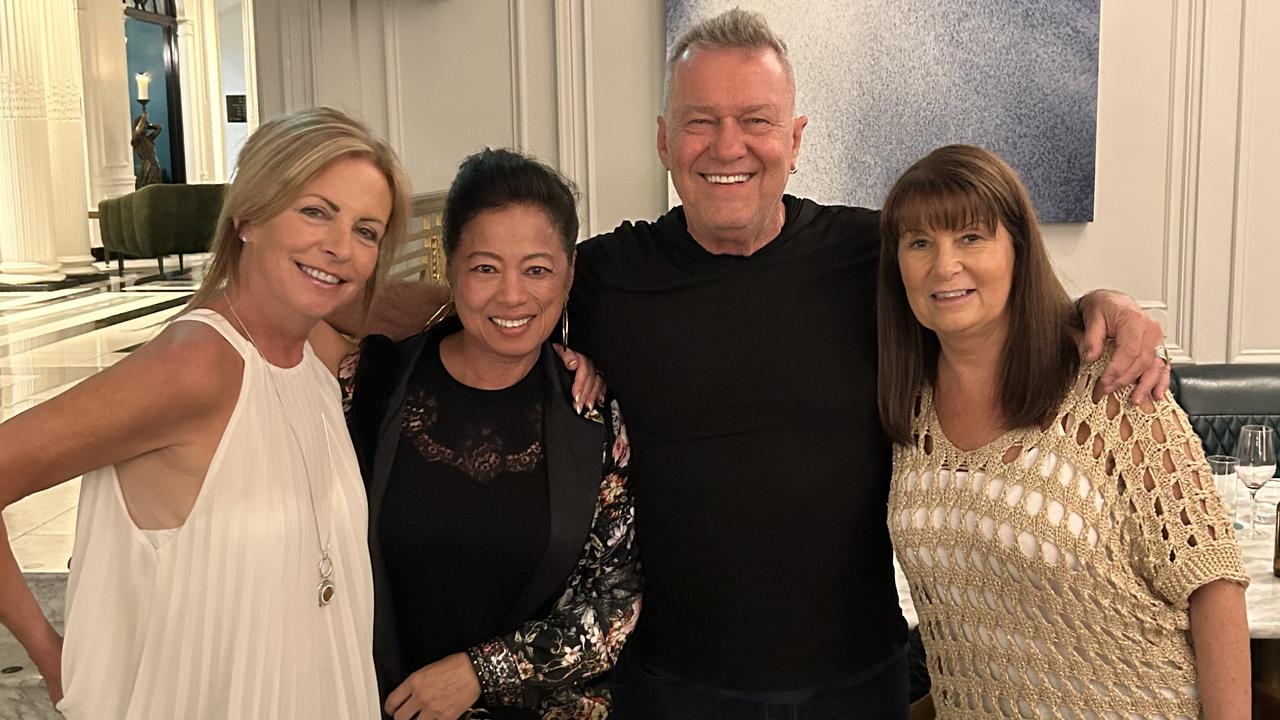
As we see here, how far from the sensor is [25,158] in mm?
13055

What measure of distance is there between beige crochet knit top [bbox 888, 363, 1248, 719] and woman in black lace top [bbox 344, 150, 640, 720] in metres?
0.54

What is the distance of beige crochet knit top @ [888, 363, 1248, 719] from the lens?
167 cm

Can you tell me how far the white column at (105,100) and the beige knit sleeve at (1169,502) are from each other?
55.1 ft

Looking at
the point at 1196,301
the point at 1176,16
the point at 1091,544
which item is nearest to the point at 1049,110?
the point at 1176,16

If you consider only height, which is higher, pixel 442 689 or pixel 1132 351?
pixel 1132 351

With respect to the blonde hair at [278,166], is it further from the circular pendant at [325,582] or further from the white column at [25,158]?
the white column at [25,158]

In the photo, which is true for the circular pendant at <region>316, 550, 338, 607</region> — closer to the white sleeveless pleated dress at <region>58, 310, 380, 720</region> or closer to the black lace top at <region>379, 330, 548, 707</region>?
the white sleeveless pleated dress at <region>58, 310, 380, 720</region>

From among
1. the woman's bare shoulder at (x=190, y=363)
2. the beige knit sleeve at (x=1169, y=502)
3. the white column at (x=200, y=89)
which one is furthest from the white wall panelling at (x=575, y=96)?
the white column at (x=200, y=89)

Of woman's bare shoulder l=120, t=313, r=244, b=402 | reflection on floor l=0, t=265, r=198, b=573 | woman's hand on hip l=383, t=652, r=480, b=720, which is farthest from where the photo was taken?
reflection on floor l=0, t=265, r=198, b=573

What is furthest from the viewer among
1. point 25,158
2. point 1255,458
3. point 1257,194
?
point 25,158

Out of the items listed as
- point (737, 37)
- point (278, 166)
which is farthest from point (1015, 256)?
point (278, 166)

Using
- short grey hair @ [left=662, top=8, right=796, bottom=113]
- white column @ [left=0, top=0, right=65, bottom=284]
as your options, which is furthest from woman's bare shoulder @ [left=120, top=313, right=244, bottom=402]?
white column @ [left=0, top=0, right=65, bottom=284]

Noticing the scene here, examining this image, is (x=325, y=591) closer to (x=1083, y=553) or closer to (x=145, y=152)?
(x=1083, y=553)

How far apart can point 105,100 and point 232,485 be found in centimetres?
1693
